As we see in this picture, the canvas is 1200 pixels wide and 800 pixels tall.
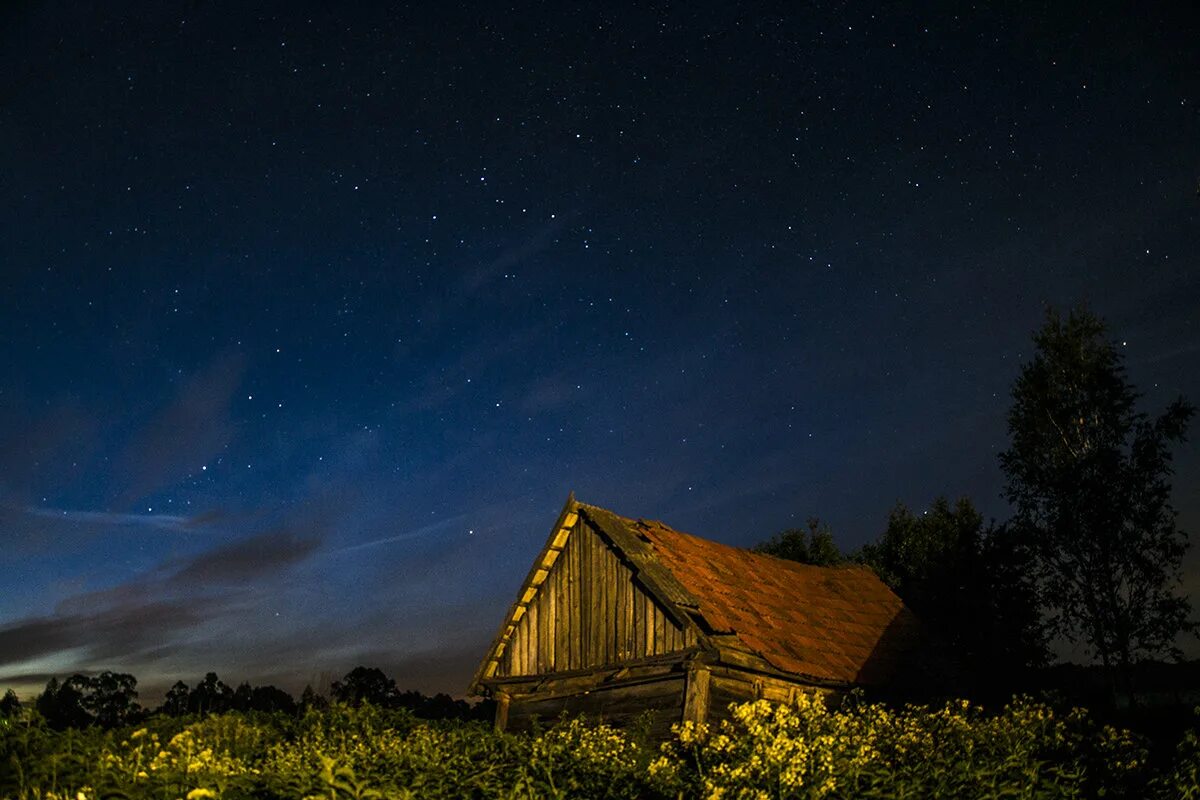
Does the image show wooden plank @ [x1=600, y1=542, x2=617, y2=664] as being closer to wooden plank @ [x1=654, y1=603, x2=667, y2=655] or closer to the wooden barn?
the wooden barn

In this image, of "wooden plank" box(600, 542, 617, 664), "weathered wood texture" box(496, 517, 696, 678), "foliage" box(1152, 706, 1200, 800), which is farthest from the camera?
"wooden plank" box(600, 542, 617, 664)

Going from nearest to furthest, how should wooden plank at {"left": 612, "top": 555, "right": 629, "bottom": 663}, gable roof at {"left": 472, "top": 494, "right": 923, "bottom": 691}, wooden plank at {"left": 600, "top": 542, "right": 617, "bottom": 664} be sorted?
gable roof at {"left": 472, "top": 494, "right": 923, "bottom": 691} < wooden plank at {"left": 612, "top": 555, "right": 629, "bottom": 663} < wooden plank at {"left": 600, "top": 542, "right": 617, "bottom": 664}

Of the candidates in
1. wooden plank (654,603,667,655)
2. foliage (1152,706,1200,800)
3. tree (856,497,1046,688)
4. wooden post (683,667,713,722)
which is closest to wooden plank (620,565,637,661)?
wooden plank (654,603,667,655)

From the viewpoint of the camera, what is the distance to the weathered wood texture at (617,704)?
1880 cm

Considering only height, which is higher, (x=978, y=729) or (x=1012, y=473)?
(x=1012, y=473)

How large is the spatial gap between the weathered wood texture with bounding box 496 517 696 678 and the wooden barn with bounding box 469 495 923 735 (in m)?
0.03

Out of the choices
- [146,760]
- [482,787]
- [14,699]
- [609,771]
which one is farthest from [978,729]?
[14,699]

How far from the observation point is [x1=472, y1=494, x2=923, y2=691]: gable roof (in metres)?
19.2

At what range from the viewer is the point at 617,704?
19.9 m

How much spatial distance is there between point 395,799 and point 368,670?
48.8 metres

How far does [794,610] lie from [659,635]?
4822mm

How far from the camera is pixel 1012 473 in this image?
34219mm

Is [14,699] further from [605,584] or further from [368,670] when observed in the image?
[368,670]

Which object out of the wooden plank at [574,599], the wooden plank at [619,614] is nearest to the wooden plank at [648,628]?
the wooden plank at [619,614]
